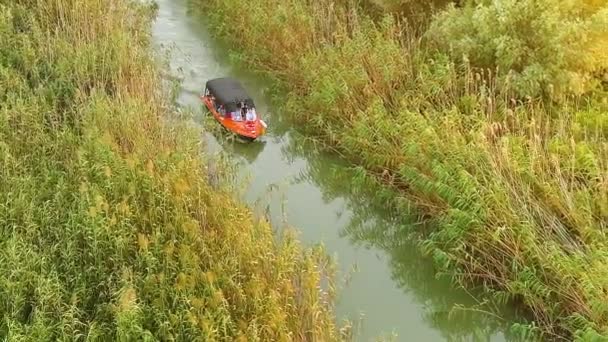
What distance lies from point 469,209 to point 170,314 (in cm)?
337

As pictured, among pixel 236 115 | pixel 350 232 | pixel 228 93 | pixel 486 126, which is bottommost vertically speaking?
pixel 350 232

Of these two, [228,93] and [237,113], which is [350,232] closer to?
[237,113]

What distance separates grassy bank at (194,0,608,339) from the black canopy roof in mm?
859

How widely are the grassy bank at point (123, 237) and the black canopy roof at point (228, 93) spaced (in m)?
1.17

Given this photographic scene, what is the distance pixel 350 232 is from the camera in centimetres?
761

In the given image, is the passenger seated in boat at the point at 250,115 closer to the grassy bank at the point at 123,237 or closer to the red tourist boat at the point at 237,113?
the red tourist boat at the point at 237,113

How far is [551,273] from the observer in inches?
238

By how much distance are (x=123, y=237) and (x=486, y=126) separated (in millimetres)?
4104

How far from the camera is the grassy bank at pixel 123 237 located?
16.6 ft

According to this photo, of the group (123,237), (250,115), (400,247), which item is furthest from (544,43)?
(123,237)

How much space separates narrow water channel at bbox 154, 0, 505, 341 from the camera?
6324 mm

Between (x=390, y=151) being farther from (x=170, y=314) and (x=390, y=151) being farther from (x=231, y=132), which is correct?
(x=170, y=314)

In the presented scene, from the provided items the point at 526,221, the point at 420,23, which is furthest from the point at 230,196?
the point at 420,23

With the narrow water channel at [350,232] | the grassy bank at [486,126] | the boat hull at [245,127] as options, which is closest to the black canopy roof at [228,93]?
the boat hull at [245,127]
